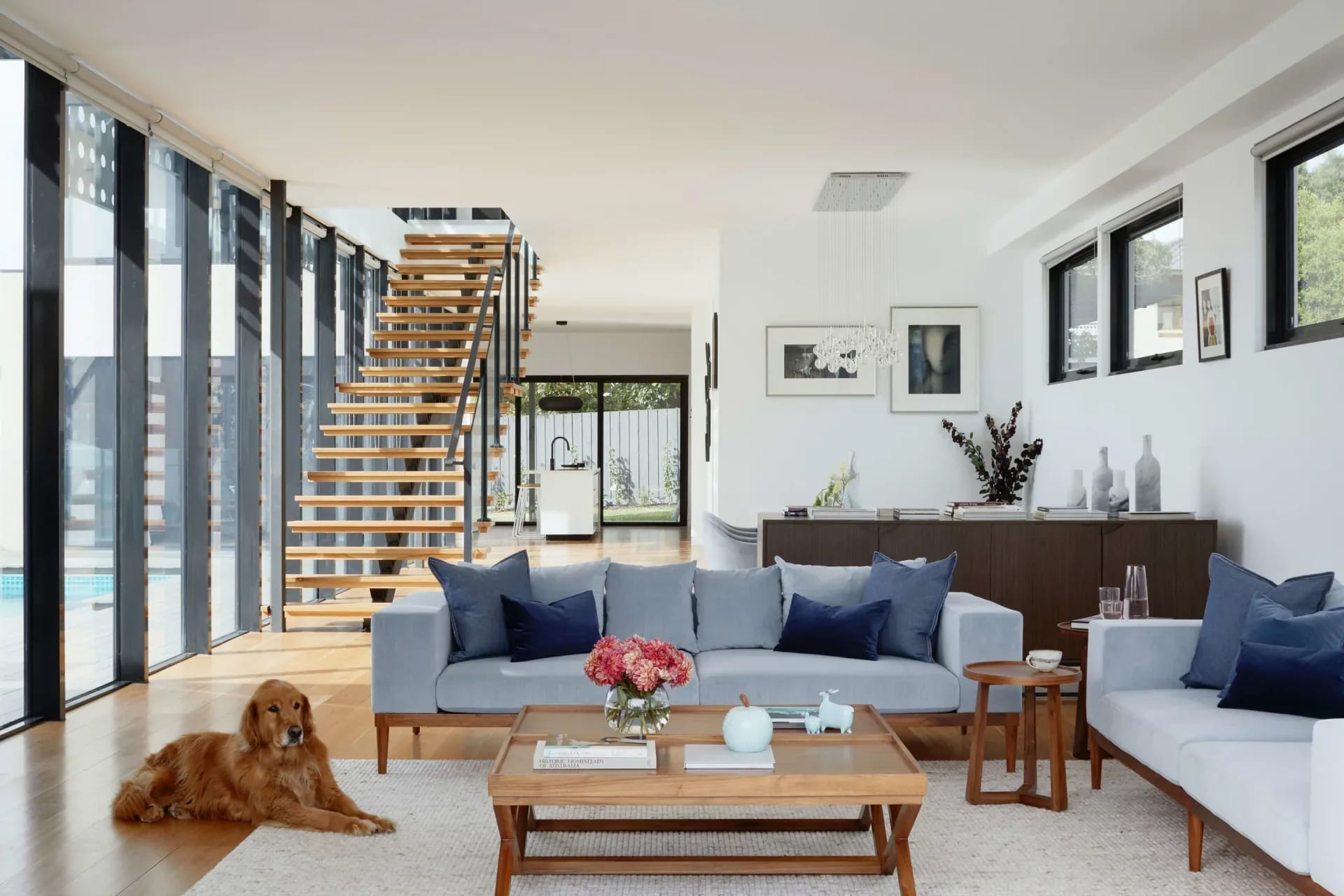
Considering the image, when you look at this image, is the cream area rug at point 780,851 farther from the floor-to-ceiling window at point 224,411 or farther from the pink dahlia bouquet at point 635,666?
the floor-to-ceiling window at point 224,411

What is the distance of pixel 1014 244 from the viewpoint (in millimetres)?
7691

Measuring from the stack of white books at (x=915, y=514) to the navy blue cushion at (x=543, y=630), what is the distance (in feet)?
6.73

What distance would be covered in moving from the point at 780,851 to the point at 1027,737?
107 cm

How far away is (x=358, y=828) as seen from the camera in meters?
3.38

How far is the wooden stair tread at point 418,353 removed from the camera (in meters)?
8.61

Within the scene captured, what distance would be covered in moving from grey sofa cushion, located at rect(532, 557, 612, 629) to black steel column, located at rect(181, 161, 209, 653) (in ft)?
8.62

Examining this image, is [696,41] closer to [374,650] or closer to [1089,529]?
[374,650]

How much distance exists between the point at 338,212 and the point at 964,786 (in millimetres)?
6468

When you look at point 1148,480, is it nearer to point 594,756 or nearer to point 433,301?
point 594,756

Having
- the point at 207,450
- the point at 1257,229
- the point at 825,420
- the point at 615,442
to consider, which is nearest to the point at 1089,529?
the point at 1257,229

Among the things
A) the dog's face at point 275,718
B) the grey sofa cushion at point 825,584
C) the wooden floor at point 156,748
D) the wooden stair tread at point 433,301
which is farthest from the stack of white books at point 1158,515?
the wooden stair tread at point 433,301

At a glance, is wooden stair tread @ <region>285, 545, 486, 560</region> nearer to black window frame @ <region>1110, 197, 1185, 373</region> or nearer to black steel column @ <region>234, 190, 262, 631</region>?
black steel column @ <region>234, 190, 262, 631</region>

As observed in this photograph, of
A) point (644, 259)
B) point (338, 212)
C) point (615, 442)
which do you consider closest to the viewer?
point (338, 212)

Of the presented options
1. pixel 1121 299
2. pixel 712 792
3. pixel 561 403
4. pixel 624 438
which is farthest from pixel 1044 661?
pixel 624 438
